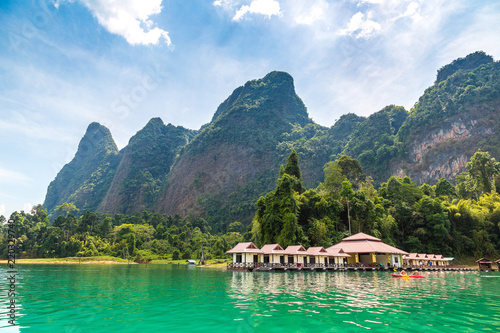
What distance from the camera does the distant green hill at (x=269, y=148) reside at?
90.3 m

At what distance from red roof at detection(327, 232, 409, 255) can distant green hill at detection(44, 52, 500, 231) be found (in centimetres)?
6092

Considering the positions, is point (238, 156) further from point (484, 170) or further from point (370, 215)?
point (484, 170)

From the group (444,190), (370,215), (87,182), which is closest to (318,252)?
(370,215)

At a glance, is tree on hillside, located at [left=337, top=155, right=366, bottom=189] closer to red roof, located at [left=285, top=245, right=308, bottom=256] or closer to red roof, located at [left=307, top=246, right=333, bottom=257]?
red roof, located at [left=307, top=246, right=333, bottom=257]

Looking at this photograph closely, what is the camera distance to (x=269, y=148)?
132875 mm

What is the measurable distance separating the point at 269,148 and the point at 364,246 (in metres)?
96.9

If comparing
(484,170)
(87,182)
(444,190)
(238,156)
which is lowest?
(444,190)

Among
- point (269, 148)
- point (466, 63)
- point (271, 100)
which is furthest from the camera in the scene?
point (271, 100)

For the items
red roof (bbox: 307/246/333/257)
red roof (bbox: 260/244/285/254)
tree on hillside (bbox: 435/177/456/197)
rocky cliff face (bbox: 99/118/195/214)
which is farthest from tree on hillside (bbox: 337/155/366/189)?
rocky cliff face (bbox: 99/118/195/214)

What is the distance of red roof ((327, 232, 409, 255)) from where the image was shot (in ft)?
121

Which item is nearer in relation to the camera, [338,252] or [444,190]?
[338,252]

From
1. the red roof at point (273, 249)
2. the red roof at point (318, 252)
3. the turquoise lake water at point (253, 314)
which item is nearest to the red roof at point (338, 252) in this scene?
the red roof at point (318, 252)

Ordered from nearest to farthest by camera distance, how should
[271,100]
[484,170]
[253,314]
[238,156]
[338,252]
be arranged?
1. [253,314]
2. [338,252]
3. [484,170]
4. [238,156]
5. [271,100]

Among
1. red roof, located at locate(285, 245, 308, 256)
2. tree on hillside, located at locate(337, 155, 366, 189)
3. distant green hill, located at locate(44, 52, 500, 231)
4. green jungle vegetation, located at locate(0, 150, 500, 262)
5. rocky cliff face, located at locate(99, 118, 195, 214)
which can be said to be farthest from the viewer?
rocky cliff face, located at locate(99, 118, 195, 214)
